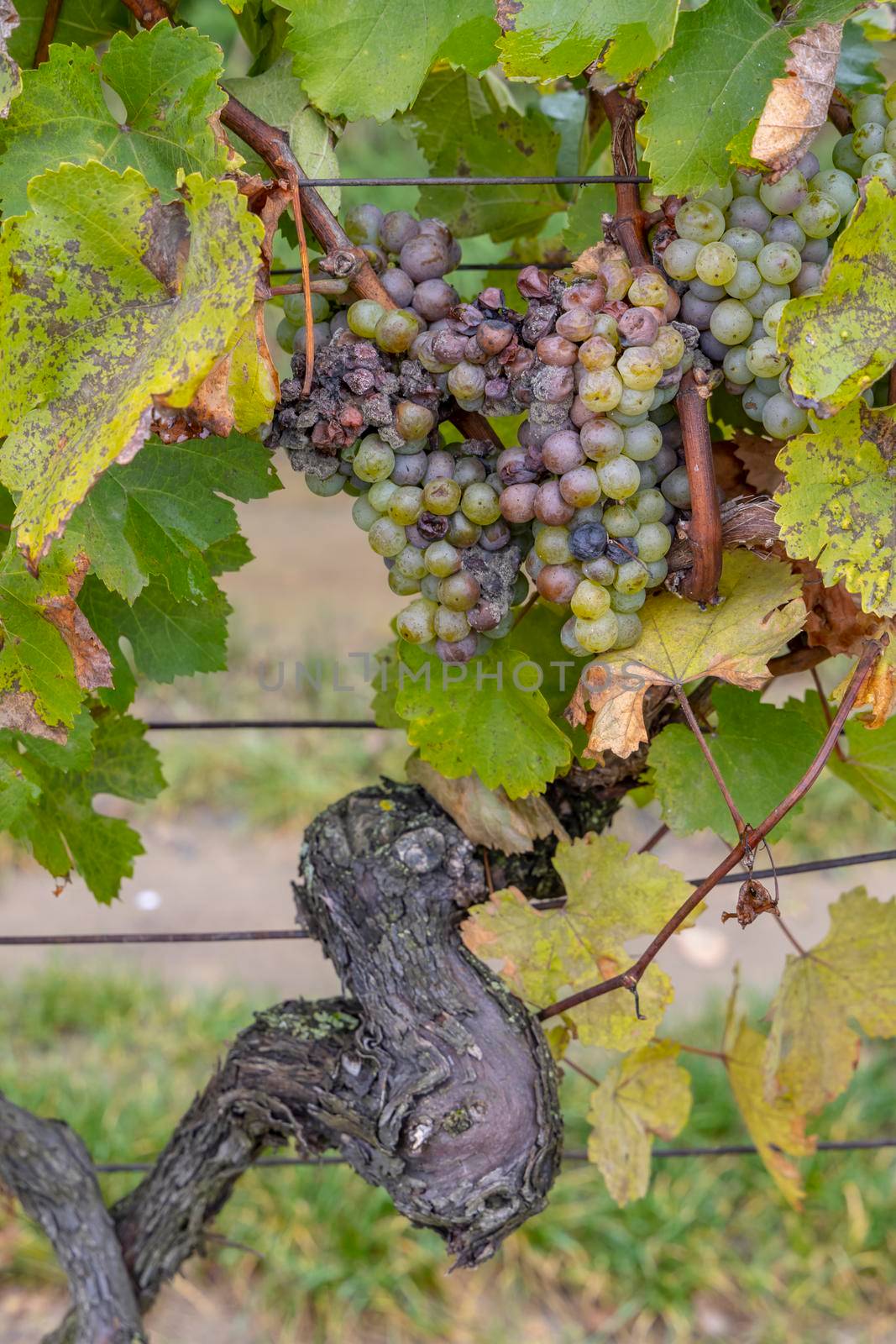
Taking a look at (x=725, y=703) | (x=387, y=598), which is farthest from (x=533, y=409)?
(x=387, y=598)

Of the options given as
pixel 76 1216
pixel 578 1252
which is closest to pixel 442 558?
pixel 76 1216

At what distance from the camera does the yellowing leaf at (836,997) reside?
99 centimetres

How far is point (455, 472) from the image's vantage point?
74 centimetres

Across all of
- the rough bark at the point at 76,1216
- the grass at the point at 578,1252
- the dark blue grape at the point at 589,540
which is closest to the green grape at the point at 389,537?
the dark blue grape at the point at 589,540

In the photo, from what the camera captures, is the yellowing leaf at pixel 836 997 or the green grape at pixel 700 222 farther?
the yellowing leaf at pixel 836 997

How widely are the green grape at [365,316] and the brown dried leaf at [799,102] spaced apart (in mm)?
226

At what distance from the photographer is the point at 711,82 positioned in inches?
27.6

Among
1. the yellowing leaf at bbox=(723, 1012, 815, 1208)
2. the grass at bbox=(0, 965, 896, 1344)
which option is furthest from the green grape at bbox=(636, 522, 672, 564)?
the grass at bbox=(0, 965, 896, 1344)

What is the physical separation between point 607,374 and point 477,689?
0.83ft

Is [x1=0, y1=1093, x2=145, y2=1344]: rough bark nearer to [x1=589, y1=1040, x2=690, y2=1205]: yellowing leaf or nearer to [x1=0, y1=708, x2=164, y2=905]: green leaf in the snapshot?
[x1=0, y1=708, x2=164, y2=905]: green leaf

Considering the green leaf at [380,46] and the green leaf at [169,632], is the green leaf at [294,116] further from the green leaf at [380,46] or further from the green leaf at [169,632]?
the green leaf at [169,632]

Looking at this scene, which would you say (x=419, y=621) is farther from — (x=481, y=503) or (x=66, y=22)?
(x=66, y=22)

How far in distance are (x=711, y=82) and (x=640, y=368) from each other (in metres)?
0.18

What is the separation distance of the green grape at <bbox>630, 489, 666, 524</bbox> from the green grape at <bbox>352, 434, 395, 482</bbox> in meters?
0.15
